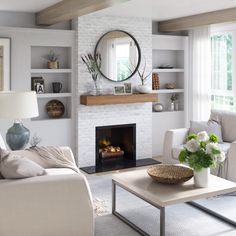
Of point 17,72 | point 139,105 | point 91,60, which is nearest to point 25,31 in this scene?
point 17,72

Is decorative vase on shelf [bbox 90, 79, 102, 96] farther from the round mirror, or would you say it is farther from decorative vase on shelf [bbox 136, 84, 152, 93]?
decorative vase on shelf [bbox 136, 84, 152, 93]

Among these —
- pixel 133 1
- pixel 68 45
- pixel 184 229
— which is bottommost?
pixel 184 229

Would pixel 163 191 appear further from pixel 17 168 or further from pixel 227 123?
pixel 227 123

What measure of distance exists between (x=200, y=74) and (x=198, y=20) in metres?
1.17

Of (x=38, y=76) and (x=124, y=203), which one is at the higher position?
(x=38, y=76)

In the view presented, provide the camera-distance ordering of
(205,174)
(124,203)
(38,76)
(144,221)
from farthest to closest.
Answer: (38,76)
(124,203)
(144,221)
(205,174)

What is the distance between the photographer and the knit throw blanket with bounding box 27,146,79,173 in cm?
409

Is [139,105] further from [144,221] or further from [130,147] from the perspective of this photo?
[144,221]

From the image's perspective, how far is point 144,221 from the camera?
3.86 m

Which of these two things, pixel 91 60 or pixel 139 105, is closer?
pixel 91 60

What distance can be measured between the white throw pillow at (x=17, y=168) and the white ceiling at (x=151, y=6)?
242cm

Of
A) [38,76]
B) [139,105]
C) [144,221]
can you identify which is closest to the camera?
[144,221]

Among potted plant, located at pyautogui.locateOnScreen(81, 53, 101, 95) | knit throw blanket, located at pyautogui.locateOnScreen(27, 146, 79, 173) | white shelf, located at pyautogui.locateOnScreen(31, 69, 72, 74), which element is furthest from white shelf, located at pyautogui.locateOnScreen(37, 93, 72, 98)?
knit throw blanket, located at pyautogui.locateOnScreen(27, 146, 79, 173)

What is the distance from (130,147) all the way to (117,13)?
2229 millimetres
